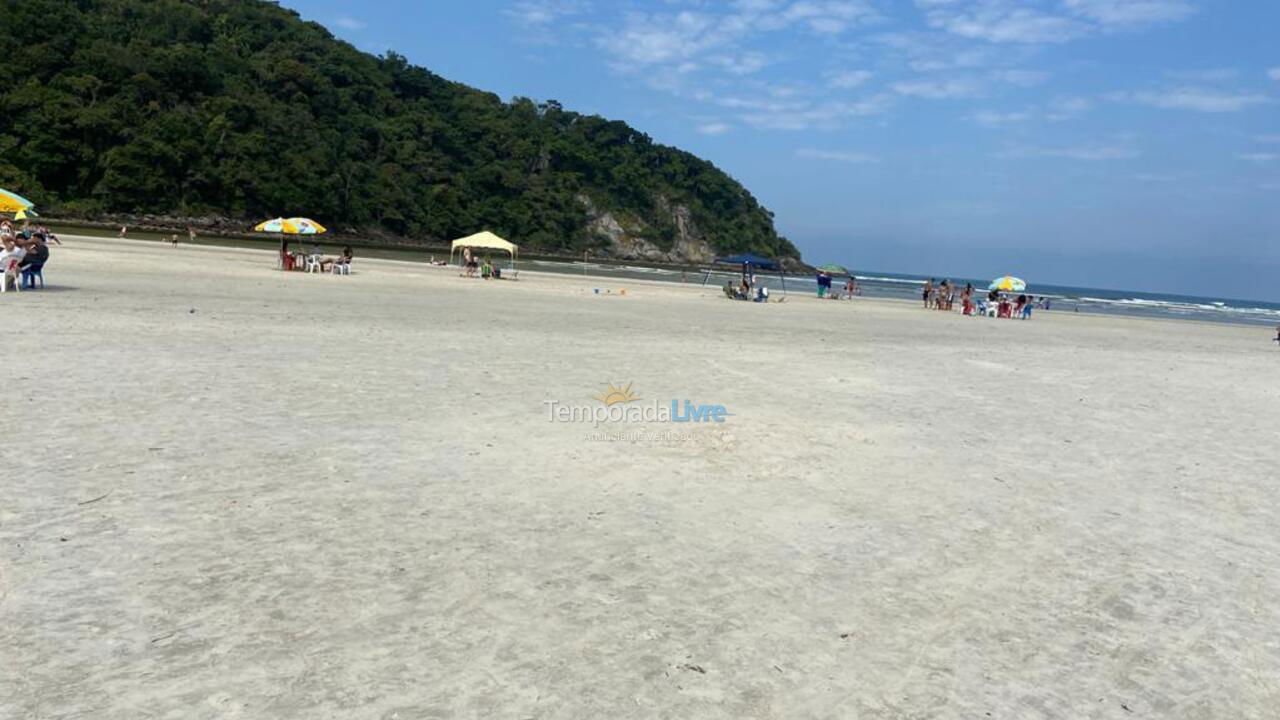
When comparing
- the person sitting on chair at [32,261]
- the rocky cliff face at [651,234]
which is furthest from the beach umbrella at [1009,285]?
the rocky cliff face at [651,234]

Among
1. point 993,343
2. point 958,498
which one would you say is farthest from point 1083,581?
point 993,343

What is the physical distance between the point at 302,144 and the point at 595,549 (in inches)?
4406

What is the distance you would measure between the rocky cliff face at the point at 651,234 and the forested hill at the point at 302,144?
1.24ft

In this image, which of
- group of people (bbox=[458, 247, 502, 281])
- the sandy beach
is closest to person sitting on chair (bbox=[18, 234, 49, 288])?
the sandy beach

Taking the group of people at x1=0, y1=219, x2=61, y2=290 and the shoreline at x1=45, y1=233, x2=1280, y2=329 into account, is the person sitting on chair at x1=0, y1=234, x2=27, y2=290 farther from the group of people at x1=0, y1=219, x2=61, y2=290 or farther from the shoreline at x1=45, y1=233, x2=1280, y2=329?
the shoreline at x1=45, y1=233, x2=1280, y2=329

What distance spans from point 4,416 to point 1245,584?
30.0 ft

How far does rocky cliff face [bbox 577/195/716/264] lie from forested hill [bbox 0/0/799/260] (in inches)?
14.8

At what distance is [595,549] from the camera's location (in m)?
4.47

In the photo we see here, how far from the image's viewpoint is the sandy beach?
3049 mm

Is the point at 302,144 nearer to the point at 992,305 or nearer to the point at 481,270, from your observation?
the point at 481,270

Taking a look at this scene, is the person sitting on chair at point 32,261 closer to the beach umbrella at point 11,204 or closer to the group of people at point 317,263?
the beach umbrella at point 11,204

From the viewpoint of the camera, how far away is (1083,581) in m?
4.42

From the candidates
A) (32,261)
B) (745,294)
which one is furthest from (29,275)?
(745,294)

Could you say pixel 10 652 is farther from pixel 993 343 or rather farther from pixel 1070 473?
pixel 993 343
